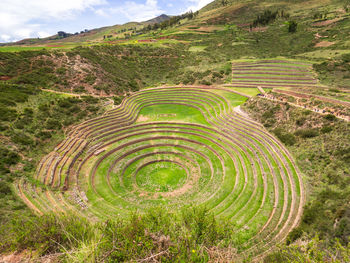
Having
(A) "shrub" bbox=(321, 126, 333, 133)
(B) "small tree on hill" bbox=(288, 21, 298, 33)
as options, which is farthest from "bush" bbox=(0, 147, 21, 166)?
(B) "small tree on hill" bbox=(288, 21, 298, 33)

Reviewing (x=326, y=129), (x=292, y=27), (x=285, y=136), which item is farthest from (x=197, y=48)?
(x=326, y=129)

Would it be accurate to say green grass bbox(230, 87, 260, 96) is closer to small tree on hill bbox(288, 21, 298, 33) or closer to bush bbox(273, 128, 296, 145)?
bush bbox(273, 128, 296, 145)

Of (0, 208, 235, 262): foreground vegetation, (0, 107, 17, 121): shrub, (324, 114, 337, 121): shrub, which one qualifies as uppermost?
(0, 107, 17, 121): shrub

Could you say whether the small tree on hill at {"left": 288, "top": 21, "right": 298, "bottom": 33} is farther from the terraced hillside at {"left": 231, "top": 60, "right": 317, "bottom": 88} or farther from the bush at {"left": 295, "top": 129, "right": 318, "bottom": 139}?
the bush at {"left": 295, "top": 129, "right": 318, "bottom": 139}

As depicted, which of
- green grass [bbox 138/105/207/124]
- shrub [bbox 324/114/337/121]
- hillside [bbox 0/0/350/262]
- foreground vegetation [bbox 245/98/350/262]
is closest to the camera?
hillside [bbox 0/0/350/262]

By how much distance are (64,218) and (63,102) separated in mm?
27286

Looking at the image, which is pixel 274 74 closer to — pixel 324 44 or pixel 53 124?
pixel 324 44

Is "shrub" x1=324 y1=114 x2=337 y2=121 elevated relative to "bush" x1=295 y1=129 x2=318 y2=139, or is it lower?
elevated

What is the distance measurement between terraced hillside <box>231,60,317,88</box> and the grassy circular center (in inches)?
1229

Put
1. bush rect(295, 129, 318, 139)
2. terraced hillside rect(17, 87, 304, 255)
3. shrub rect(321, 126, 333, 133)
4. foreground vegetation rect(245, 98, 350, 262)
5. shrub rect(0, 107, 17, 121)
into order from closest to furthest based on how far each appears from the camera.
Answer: foreground vegetation rect(245, 98, 350, 262), terraced hillside rect(17, 87, 304, 255), shrub rect(321, 126, 333, 133), bush rect(295, 129, 318, 139), shrub rect(0, 107, 17, 121)

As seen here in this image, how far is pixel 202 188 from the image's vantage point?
2083cm

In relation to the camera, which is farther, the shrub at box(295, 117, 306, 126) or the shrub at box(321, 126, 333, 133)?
the shrub at box(295, 117, 306, 126)

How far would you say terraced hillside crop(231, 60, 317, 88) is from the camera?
4044 cm

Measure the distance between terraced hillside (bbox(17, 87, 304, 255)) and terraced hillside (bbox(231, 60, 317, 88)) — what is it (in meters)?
14.7
